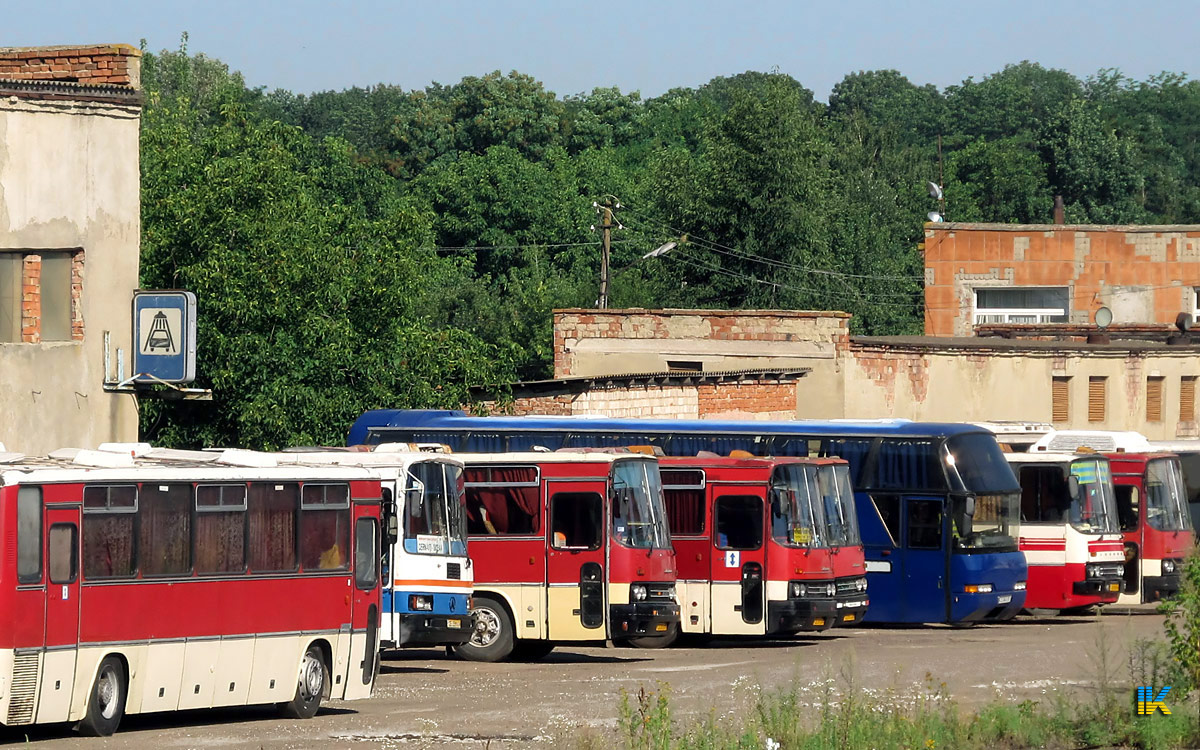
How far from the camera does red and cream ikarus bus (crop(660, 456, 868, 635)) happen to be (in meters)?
25.5

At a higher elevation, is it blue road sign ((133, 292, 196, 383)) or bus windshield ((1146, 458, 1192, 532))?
blue road sign ((133, 292, 196, 383))

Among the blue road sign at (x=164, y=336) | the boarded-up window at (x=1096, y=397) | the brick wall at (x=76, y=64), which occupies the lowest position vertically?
the boarded-up window at (x=1096, y=397)

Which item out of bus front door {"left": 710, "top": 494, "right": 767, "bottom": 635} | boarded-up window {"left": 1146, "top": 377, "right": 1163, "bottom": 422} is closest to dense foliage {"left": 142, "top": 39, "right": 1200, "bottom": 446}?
bus front door {"left": 710, "top": 494, "right": 767, "bottom": 635}

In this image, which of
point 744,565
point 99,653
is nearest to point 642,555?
point 744,565

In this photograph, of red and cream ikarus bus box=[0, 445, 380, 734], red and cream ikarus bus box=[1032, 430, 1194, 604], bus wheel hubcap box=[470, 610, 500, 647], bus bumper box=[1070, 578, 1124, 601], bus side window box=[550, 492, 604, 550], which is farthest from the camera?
red and cream ikarus bus box=[1032, 430, 1194, 604]

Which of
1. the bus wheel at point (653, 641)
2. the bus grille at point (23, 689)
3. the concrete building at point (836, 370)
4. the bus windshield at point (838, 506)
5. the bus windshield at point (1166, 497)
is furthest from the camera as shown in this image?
the concrete building at point (836, 370)

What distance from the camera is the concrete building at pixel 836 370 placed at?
141ft

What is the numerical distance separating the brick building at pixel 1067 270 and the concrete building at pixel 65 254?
43.9 meters

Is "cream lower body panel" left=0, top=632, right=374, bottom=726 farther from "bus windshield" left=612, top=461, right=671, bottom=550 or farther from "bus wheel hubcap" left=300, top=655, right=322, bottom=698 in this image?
"bus windshield" left=612, top=461, right=671, bottom=550

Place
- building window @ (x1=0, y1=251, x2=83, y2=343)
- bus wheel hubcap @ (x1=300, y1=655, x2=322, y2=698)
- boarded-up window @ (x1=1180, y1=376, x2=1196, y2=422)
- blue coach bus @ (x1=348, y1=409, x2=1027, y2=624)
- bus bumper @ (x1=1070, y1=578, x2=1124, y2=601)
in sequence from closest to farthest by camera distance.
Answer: bus wheel hubcap @ (x1=300, y1=655, x2=322, y2=698) < building window @ (x1=0, y1=251, x2=83, y2=343) < blue coach bus @ (x1=348, y1=409, x2=1027, y2=624) < bus bumper @ (x1=1070, y1=578, x2=1124, y2=601) < boarded-up window @ (x1=1180, y1=376, x2=1196, y2=422)

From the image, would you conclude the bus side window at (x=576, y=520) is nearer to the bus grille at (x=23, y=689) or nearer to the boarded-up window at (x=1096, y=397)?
the bus grille at (x=23, y=689)

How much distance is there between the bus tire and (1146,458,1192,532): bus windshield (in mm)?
13952

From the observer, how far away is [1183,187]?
119 meters

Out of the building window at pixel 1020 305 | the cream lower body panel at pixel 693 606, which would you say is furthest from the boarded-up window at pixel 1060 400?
the cream lower body panel at pixel 693 606
